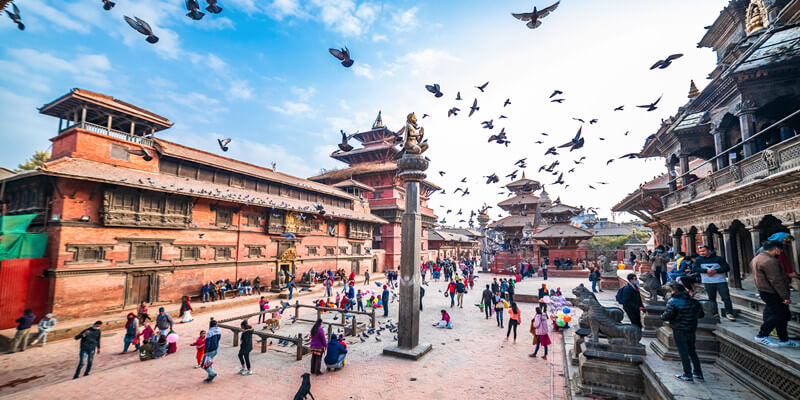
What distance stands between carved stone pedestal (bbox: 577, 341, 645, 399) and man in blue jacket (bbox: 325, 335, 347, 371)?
5794mm

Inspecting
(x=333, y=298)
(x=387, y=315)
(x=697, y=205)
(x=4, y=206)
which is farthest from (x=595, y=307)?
(x=4, y=206)

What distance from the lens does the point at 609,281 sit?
21641 mm

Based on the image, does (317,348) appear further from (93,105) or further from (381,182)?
(381,182)

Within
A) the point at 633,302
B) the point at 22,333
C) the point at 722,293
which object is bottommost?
the point at 22,333

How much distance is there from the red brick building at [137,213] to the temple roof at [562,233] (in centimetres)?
2446

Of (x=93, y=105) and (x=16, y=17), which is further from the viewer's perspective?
(x=93, y=105)

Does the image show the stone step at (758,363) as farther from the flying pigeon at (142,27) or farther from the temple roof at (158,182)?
the temple roof at (158,182)

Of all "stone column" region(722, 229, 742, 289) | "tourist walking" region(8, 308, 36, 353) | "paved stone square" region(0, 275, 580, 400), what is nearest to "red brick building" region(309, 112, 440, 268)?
"paved stone square" region(0, 275, 580, 400)

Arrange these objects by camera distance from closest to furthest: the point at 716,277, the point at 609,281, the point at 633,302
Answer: the point at 633,302
the point at 716,277
the point at 609,281

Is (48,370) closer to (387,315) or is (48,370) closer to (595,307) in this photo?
(387,315)

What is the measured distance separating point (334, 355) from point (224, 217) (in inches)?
611

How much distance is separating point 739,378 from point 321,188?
29.4 meters

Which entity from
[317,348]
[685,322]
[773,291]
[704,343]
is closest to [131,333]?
[317,348]

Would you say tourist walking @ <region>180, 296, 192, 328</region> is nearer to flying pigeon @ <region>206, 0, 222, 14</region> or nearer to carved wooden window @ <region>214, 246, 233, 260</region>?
carved wooden window @ <region>214, 246, 233, 260</region>
